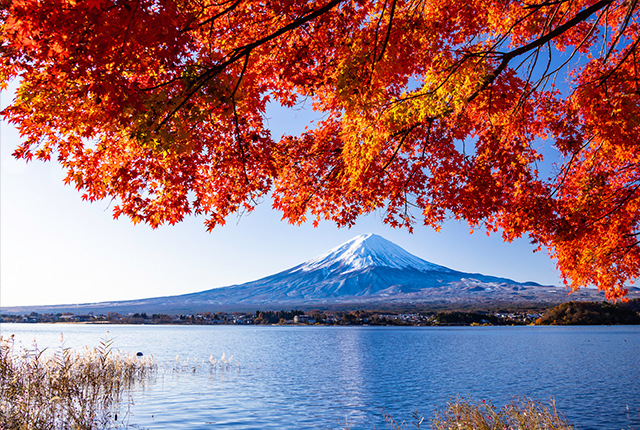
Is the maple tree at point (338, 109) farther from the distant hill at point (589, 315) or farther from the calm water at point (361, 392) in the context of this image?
the distant hill at point (589, 315)

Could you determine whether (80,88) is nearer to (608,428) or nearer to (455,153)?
(455,153)

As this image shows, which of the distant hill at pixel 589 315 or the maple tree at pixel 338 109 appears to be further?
the distant hill at pixel 589 315

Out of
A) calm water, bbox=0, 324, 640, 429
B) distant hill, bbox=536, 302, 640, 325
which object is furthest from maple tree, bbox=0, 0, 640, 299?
distant hill, bbox=536, 302, 640, 325

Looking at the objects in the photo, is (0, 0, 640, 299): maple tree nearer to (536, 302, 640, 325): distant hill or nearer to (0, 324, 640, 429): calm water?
(0, 324, 640, 429): calm water

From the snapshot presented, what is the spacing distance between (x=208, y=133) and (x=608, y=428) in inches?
766

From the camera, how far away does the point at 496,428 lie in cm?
884

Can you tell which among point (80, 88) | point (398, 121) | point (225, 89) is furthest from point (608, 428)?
point (80, 88)

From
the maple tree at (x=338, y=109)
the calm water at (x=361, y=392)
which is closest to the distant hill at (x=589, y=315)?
the calm water at (x=361, y=392)

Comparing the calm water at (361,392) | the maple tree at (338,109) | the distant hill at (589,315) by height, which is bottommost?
the distant hill at (589,315)

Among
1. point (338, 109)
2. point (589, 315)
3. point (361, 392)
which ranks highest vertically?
point (338, 109)

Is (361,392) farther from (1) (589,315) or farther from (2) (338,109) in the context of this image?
(1) (589,315)

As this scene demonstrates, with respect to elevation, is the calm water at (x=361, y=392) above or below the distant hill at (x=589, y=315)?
above

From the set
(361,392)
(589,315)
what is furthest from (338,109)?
(589,315)

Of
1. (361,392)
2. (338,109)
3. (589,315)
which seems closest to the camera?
(338,109)
